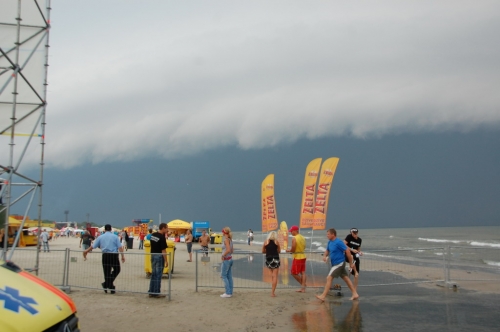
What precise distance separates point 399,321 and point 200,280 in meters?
7.17

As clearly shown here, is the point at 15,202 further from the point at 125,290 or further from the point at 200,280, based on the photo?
the point at 200,280

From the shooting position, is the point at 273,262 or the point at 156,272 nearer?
the point at 156,272

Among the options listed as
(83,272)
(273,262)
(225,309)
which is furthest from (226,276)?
(83,272)

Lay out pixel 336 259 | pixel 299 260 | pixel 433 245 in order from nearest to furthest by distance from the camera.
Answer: pixel 336 259 → pixel 299 260 → pixel 433 245

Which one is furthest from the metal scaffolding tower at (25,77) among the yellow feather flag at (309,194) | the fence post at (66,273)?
the yellow feather flag at (309,194)

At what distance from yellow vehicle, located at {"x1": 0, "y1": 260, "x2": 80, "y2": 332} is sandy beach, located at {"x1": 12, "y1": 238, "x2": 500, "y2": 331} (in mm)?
3343

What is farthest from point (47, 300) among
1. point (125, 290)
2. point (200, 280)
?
point (200, 280)

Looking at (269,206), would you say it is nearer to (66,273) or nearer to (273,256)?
(273,256)

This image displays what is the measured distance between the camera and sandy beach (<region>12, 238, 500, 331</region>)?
764 centimetres

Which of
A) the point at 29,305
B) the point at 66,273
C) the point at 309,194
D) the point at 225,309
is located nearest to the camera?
the point at 29,305

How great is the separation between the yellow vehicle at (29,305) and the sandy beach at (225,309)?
11.0 ft

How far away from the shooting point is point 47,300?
13.5 feet

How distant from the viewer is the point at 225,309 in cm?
894

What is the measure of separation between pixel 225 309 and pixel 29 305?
A: 5.60 meters
